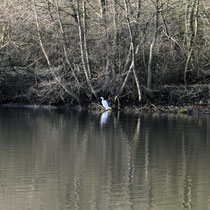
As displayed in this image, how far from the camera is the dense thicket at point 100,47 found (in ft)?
101

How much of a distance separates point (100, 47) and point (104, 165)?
17502 mm

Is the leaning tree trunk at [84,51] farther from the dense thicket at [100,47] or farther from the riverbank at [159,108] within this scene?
the riverbank at [159,108]

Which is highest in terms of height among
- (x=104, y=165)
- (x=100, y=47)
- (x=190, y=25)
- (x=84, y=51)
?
(x=190, y=25)

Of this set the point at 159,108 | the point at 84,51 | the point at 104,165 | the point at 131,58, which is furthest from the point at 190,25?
the point at 104,165

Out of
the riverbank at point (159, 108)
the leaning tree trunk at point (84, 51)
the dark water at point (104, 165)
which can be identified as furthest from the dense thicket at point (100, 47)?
the dark water at point (104, 165)

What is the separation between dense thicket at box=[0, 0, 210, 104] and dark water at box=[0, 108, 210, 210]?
6.37 m

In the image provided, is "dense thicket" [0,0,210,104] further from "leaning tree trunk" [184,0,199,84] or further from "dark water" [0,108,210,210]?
"dark water" [0,108,210,210]

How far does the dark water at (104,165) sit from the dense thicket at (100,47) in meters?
6.37

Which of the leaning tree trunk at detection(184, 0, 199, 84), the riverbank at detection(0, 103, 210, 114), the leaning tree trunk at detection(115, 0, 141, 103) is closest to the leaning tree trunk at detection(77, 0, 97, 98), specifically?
the riverbank at detection(0, 103, 210, 114)

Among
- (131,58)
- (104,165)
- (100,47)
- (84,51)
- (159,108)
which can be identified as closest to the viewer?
(104,165)

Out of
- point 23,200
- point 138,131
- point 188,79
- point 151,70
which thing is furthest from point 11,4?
point 23,200

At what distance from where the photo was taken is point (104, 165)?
14734 mm

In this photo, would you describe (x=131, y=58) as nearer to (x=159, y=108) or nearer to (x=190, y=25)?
(x=159, y=108)

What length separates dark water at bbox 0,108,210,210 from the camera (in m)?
11.1
